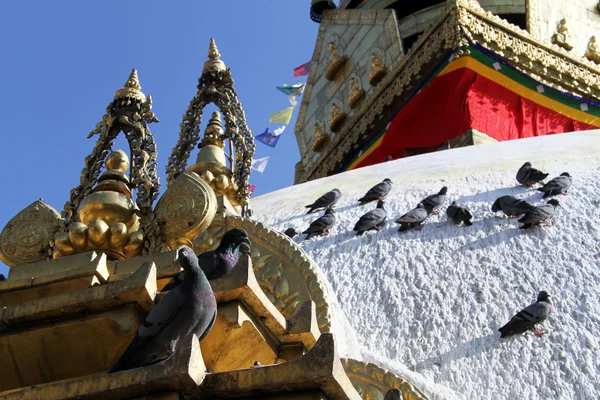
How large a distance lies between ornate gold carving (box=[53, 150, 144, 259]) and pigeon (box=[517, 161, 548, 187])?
4299mm

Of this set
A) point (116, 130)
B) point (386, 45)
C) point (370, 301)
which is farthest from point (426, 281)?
point (386, 45)

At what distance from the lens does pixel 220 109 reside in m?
4.70

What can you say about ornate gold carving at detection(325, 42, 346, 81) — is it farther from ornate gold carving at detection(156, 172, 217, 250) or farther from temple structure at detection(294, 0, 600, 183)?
ornate gold carving at detection(156, 172, 217, 250)

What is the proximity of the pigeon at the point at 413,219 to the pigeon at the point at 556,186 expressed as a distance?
3.06 ft

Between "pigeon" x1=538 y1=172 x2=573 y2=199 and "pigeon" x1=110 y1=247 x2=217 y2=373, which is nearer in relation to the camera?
"pigeon" x1=110 y1=247 x2=217 y2=373

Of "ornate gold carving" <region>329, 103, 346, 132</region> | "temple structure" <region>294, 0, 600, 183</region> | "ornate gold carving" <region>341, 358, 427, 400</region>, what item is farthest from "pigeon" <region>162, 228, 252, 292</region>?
"ornate gold carving" <region>329, 103, 346, 132</region>

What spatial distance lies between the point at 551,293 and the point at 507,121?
7.35 metres

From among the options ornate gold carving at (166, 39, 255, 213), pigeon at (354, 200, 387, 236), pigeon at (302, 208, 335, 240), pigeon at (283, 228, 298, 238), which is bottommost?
ornate gold carving at (166, 39, 255, 213)

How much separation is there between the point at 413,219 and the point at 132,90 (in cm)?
320

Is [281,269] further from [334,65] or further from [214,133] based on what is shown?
[334,65]

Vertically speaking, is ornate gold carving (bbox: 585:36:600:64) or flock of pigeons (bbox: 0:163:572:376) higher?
ornate gold carving (bbox: 585:36:600:64)

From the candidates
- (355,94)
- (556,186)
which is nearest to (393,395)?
(556,186)

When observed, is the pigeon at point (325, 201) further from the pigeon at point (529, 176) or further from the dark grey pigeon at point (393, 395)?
the dark grey pigeon at point (393, 395)

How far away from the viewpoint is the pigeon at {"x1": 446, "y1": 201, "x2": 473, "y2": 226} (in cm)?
682
